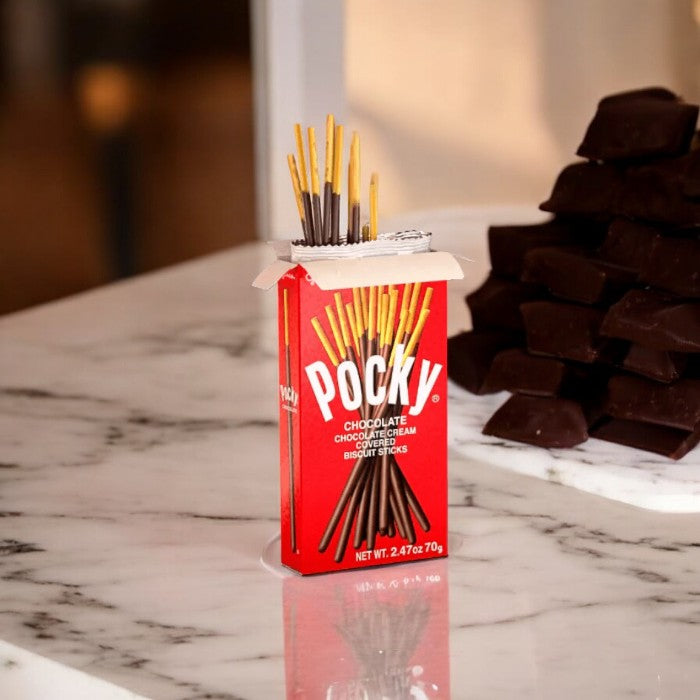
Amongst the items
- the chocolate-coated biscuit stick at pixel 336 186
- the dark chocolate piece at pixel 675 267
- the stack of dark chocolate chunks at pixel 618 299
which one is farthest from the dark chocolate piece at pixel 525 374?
the chocolate-coated biscuit stick at pixel 336 186

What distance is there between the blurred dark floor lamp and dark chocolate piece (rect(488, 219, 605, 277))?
933 millimetres

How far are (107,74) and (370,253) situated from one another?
1.29m

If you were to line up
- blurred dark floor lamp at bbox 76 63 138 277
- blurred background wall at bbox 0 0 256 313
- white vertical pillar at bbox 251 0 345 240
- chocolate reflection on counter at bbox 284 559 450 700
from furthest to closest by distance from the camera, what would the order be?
white vertical pillar at bbox 251 0 345 240
blurred dark floor lamp at bbox 76 63 138 277
blurred background wall at bbox 0 0 256 313
chocolate reflection on counter at bbox 284 559 450 700

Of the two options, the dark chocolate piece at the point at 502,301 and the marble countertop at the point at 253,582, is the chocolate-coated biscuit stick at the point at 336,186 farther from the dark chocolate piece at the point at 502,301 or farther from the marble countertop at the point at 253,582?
the dark chocolate piece at the point at 502,301

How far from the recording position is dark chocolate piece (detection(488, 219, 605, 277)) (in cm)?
113

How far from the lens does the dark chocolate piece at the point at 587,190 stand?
1.07m

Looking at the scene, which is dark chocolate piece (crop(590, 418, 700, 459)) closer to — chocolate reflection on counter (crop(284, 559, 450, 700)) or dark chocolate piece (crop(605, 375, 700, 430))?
dark chocolate piece (crop(605, 375, 700, 430))

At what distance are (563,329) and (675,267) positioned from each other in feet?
0.36

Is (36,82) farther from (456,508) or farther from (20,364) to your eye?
(456,508)

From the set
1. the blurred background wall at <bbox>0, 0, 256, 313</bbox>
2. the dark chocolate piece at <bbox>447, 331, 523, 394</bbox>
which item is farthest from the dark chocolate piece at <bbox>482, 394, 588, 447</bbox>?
the blurred background wall at <bbox>0, 0, 256, 313</bbox>

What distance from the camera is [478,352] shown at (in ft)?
3.95

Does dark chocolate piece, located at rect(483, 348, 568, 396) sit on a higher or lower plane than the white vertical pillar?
lower

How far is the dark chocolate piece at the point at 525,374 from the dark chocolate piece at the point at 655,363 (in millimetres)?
63

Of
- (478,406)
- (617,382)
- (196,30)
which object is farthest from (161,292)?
(617,382)
